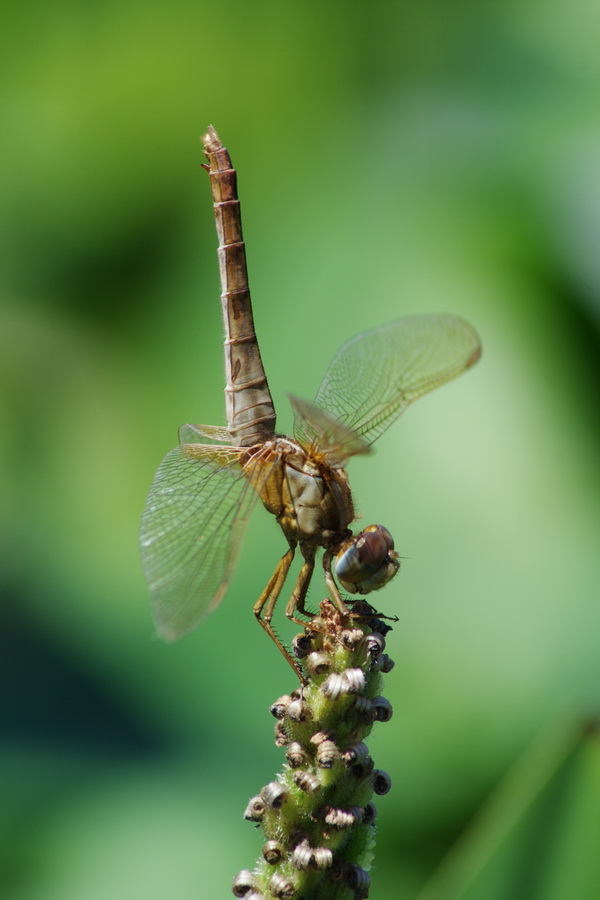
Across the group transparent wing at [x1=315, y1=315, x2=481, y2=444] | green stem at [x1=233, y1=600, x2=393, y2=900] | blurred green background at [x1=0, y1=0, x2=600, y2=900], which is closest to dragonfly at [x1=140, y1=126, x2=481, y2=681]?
transparent wing at [x1=315, y1=315, x2=481, y2=444]

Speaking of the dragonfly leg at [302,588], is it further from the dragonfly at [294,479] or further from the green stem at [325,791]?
the green stem at [325,791]

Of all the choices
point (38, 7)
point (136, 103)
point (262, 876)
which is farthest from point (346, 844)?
point (38, 7)

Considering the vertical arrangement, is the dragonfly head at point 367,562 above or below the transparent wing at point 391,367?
below

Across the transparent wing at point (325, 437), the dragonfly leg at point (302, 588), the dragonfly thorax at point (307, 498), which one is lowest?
the dragonfly leg at point (302, 588)

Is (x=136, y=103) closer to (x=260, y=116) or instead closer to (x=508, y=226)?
(x=260, y=116)

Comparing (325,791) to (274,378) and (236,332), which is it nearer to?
(236,332)

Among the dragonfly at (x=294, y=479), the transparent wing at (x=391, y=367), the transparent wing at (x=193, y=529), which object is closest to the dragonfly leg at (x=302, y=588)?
the dragonfly at (x=294, y=479)

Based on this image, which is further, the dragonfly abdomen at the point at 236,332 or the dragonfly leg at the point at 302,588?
the dragonfly abdomen at the point at 236,332
